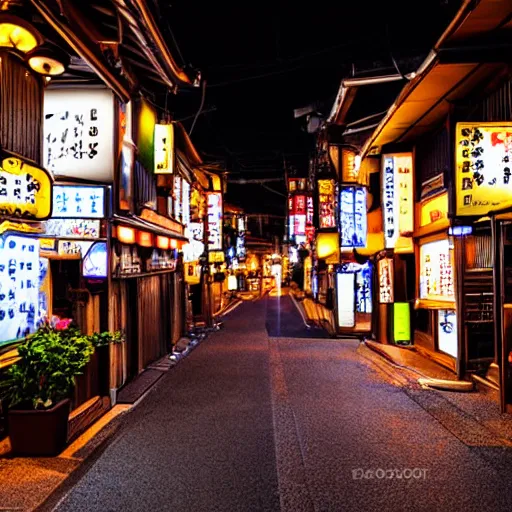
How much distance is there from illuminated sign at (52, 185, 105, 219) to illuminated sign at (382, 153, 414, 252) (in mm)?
9371

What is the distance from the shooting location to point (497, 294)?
33.2 feet

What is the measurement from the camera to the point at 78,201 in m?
11.5

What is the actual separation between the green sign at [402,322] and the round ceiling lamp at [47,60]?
43.8 ft

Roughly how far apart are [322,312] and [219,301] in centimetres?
1434

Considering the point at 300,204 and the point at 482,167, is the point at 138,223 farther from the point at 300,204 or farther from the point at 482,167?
the point at 300,204

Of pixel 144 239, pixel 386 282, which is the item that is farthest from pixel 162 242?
pixel 386 282

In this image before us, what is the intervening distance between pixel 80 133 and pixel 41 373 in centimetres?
626

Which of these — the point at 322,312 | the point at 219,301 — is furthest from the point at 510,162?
the point at 219,301

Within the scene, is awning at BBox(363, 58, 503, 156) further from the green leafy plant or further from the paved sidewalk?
the green leafy plant

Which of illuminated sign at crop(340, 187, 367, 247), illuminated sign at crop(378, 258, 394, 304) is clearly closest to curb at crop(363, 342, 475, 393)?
illuminated sign at crop(378, 258, 394, 304)

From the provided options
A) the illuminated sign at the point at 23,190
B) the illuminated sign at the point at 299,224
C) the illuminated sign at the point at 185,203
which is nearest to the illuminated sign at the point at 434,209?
the illuminated sign at the point at 23,190

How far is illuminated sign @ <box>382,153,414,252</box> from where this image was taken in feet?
54.9

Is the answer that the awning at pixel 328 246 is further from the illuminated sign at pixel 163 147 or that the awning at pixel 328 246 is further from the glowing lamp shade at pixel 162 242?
the illuminated sign at pixel 163 147

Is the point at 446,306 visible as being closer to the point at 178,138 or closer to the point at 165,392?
the point at 165,392
